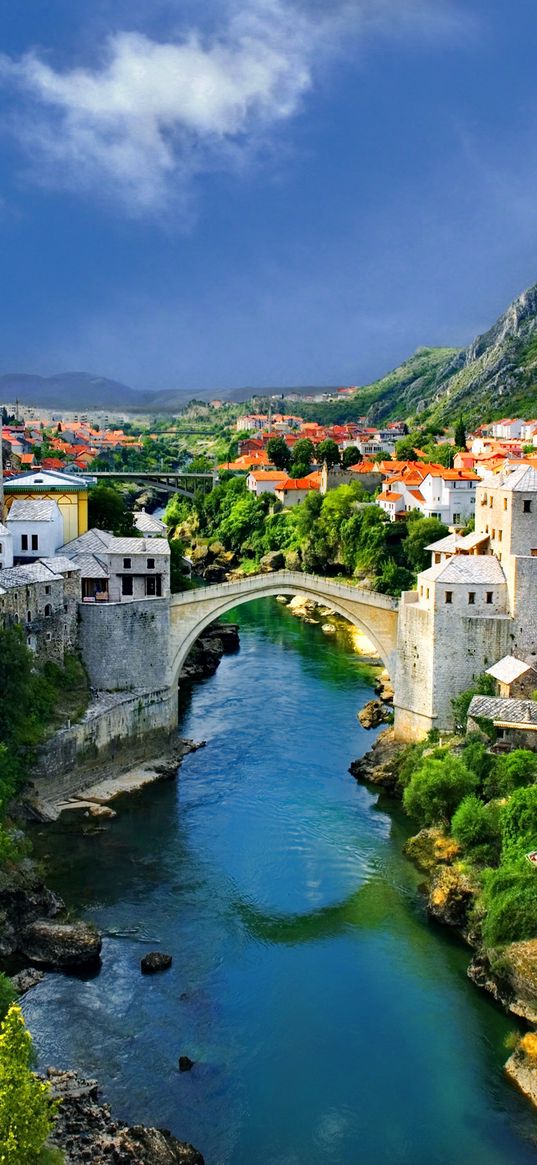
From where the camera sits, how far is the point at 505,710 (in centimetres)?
2672

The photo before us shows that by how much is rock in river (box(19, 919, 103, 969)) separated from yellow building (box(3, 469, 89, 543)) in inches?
679

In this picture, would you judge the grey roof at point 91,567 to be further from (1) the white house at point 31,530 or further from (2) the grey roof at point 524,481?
(2) the grey roof at point 524,481

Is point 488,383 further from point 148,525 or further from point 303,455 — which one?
point 148,525

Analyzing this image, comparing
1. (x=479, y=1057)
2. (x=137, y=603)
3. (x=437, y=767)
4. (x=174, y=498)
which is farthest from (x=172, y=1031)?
(x=174, y=498)

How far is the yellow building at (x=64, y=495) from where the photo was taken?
36781 mm

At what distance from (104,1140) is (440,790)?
11675 mm

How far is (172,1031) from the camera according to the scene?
1898 centimetres

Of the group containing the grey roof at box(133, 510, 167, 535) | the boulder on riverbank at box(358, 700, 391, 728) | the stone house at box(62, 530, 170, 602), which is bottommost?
the boulder on riverbank at box(358, 700, 391, 728)

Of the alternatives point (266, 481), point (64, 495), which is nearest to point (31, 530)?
point (64, 495)

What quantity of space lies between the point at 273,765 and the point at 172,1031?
1289 cm

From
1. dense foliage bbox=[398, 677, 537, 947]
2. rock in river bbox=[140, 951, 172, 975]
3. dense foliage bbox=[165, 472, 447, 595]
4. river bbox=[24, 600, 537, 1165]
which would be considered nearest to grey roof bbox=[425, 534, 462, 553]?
dense foliage bbox=[398, 677, 537, 947]

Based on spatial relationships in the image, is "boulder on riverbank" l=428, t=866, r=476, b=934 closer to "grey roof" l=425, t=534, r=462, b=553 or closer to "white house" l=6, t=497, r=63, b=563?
"grey roof" l=425, t=534, r=462, b=553

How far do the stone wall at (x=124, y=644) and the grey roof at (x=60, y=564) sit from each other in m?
1.13

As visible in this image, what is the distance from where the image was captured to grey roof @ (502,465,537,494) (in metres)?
29.6
